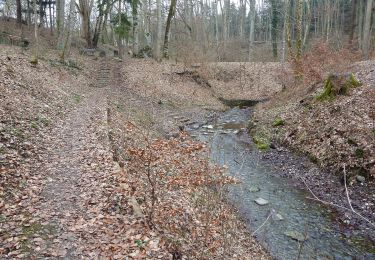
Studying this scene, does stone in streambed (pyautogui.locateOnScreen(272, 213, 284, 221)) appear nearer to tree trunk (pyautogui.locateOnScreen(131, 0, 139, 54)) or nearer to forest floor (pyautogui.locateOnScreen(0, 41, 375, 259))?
forest floor (pyautogui.locateOnScreen(0, 41, 375, 259))

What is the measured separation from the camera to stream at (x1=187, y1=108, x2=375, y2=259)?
6.41 m

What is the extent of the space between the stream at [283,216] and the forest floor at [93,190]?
0.55 metres

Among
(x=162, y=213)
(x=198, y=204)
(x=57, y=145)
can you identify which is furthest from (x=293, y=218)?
(x=57, y=145)

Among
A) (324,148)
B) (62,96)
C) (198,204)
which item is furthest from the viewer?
(62,96)

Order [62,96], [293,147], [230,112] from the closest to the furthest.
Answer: [293,147] → [62,96] → [230,112]

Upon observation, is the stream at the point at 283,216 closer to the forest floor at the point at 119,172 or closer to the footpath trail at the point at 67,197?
the forest floor at the point at 119,172

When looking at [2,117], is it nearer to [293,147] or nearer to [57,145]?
[57,145]

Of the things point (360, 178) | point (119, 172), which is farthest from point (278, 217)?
point (119, 172)

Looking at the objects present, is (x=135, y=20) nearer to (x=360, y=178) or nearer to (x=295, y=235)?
(x=360, y=178)

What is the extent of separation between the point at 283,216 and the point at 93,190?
4.50 meters

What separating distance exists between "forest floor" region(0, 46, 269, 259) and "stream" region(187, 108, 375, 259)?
546mm

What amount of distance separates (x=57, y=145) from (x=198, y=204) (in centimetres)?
A: 426

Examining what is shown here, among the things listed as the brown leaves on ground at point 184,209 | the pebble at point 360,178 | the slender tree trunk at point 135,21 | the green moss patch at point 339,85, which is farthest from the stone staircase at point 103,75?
the pebble at point 360,178

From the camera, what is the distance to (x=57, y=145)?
344 inches
